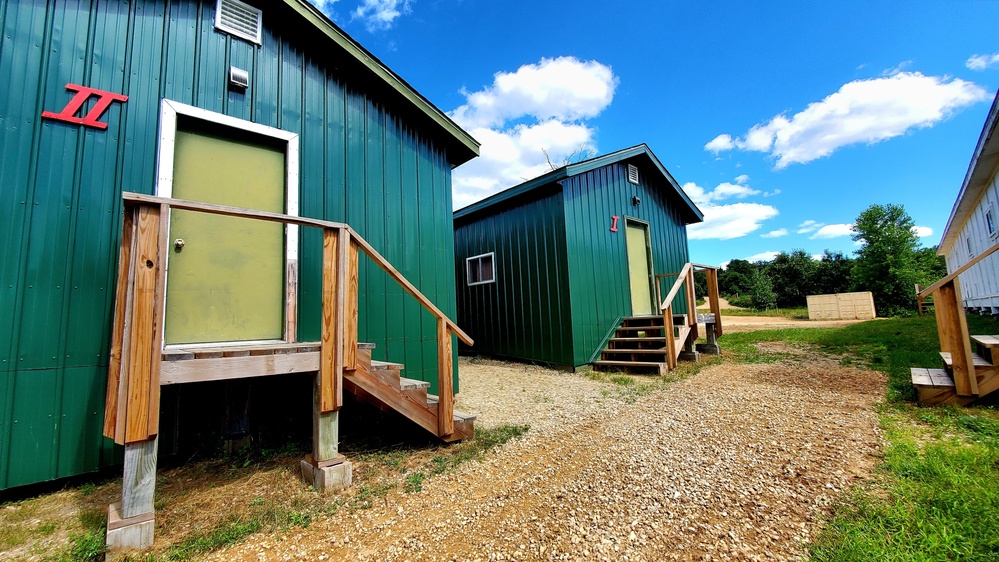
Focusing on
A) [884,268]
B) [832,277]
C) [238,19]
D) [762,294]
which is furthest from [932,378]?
[832,277]

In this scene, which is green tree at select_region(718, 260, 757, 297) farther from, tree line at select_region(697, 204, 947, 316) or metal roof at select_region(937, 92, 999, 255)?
metal roof at select_region(937, 92, 999, 255)

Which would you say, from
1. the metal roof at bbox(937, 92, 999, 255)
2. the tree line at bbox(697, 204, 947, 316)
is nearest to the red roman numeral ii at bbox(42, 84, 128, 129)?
the metal roof at bbox(937, 92, 999, 255)

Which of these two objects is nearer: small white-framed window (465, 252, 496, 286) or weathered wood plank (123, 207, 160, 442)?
weathered wood plank (123, 207, 160, 442)

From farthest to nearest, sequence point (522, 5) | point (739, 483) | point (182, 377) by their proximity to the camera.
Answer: point (522, 5), point (739, 483), point (182, 377)

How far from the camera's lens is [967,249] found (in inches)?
464

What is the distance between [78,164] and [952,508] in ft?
20.3

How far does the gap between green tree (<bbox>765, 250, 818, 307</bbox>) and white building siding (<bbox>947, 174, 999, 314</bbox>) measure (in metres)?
18.7

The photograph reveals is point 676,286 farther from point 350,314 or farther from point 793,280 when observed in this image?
point 793,280

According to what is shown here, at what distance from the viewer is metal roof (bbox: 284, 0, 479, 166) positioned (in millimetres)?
4073

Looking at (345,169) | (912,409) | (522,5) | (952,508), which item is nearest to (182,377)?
(345,169)

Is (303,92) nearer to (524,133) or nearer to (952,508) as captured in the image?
(952,508)

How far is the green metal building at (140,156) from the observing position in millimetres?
2777

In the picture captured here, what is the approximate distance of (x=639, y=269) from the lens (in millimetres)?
9125

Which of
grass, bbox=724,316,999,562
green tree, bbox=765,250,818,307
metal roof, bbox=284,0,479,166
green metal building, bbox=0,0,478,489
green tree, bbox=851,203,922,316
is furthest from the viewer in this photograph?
green tree, bbox=765,250,818,307
